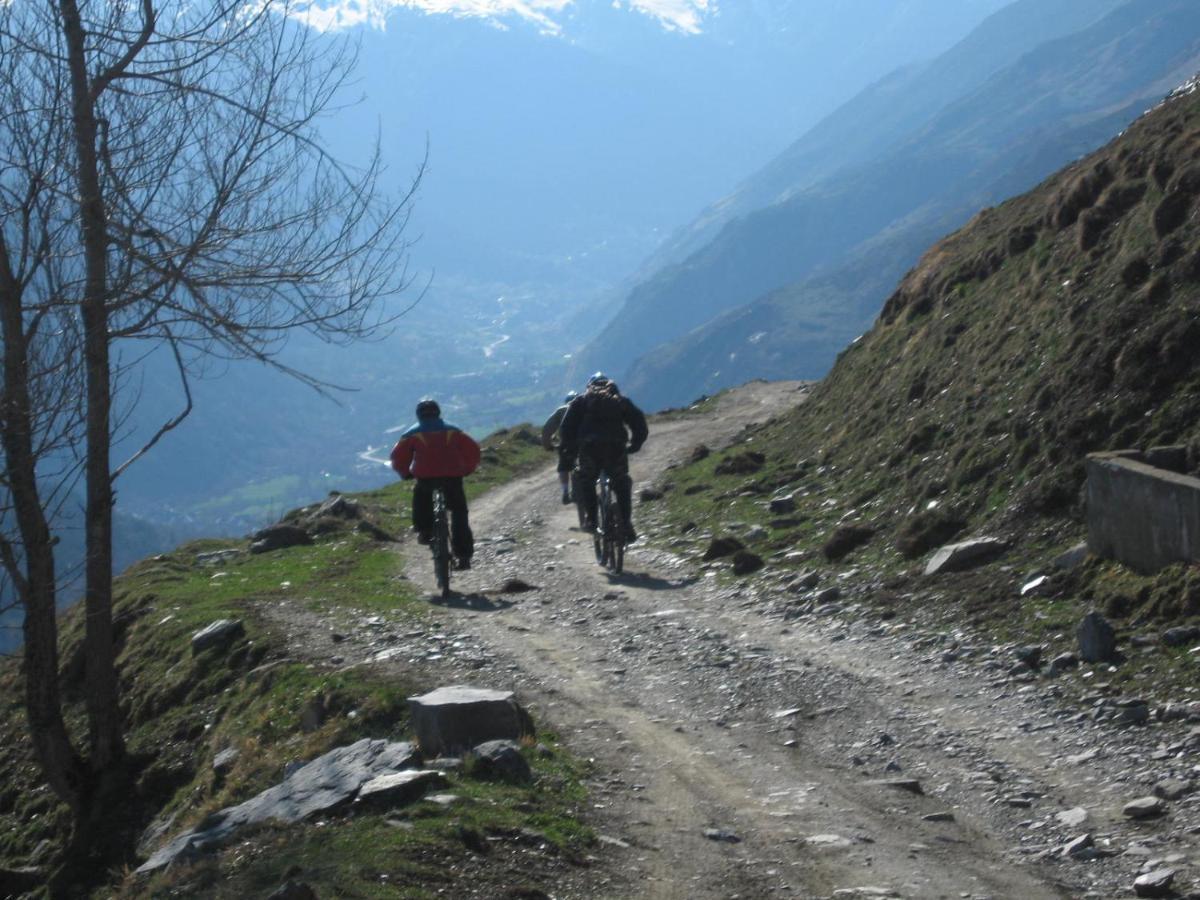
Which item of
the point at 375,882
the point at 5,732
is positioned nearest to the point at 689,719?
the point at 375,882

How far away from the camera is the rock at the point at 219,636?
1666cm

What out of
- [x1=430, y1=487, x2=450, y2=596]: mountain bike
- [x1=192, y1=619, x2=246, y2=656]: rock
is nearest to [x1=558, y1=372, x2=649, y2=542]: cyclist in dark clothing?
[x1=430, y1=487, x2=450, y2=596]: mountain bike

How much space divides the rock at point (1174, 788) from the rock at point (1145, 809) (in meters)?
0.13

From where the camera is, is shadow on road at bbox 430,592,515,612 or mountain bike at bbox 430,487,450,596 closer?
shadow on road at bbox 430,592,515,612

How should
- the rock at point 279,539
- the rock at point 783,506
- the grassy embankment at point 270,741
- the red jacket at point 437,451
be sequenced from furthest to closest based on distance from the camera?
1. the rock at point 279,539
2. the rock at point 783,506
3. the red jacket at point 437,451
4. the grassy embankment at point 270,741

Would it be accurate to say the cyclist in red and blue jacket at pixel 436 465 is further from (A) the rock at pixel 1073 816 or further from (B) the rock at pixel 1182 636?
(A) the rock at pixel 1073 816

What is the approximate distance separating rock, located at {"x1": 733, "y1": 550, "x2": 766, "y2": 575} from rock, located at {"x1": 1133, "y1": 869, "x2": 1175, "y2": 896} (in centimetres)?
1030

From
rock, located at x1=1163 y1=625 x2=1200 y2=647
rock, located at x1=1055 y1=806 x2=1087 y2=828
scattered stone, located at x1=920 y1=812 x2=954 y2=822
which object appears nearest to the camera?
rock, located at x1=1055 y1=806 x2=1087 y2=828

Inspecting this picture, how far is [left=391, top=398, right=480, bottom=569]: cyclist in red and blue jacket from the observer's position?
17.8m

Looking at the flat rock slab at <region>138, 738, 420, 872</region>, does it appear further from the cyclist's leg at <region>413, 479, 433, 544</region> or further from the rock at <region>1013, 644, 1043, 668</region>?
the cyclist's leg at <region>413, 479, 433, 544</region>

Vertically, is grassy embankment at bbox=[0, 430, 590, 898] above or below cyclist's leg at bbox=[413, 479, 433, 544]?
below

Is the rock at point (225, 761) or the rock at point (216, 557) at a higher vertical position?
the rock at point (216, 557)

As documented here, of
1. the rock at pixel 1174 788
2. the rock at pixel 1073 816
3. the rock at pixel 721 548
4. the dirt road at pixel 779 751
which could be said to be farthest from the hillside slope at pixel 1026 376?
the rock at pixel 1073 816

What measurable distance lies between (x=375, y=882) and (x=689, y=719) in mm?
3848
